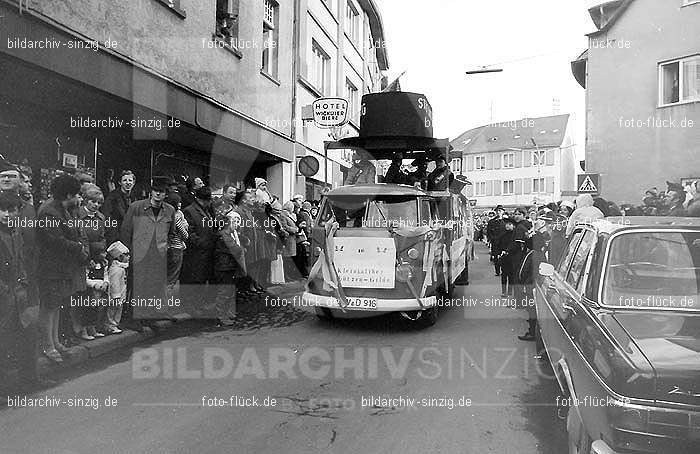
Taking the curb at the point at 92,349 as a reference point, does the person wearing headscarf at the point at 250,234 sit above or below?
above

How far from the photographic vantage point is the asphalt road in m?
4.64

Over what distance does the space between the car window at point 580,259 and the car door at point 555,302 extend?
0.43ft

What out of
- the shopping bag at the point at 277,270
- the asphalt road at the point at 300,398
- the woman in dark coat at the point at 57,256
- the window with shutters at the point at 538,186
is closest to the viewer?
the asphalt road at the point at 300,398

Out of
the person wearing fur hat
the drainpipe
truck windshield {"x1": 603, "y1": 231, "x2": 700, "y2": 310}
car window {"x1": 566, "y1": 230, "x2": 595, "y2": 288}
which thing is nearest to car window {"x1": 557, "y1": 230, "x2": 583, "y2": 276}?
car window {"x1": 566, "y1": 230, "x2": 595, "y2": 288}

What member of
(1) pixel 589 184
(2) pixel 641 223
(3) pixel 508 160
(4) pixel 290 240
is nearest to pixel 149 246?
(4) pixel 290 240

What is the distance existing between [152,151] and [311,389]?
754cm

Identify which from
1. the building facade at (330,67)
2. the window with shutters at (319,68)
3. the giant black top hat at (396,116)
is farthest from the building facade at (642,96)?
the giant black top hat at (396,116)

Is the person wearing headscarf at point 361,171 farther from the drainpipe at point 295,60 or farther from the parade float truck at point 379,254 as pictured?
the drainpipe at point 295,60

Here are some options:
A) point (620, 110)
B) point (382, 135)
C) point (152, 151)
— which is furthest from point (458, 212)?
point (620, 110)

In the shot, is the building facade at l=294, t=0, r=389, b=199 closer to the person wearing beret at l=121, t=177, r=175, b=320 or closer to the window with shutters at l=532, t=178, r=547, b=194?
the person wearing beret at l=121, t=177, r=175, b=320

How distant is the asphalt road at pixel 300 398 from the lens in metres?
4.64

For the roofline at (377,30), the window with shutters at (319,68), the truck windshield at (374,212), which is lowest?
the truck windshield at (374,212)

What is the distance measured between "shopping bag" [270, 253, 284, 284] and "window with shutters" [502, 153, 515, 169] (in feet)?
203

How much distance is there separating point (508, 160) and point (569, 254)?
67.9 meters
